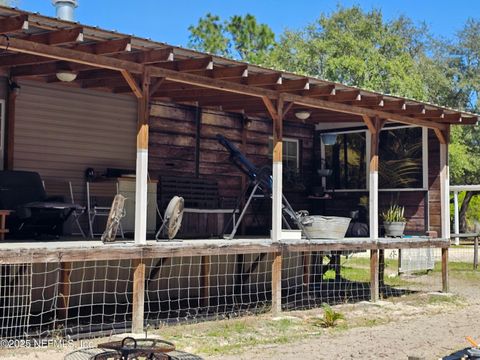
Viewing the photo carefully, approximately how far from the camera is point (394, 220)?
11.7 metres

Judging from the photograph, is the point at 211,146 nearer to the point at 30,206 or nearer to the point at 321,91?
the point at 321,91

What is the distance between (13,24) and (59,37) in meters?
0.55

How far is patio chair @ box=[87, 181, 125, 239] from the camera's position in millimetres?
9516

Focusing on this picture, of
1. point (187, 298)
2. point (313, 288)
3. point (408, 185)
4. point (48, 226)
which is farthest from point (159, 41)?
point (408, 185)

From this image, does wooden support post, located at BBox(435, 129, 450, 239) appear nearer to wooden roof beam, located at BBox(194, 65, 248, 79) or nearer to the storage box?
the storage box

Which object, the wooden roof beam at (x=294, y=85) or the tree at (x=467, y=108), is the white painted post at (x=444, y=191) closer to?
the wooden roof beam at (x=294, y=85)

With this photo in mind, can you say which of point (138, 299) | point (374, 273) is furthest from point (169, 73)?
point (374, 273)

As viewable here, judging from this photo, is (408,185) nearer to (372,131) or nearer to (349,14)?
(372,131)

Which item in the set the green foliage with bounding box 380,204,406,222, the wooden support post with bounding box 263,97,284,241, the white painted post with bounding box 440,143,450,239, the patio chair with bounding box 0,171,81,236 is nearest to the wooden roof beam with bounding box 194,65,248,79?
the wooden support post with bounding box 263,97,284,241

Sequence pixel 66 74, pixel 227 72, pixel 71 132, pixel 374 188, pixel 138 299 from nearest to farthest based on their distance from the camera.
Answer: pixel 138 299
pixel 227 72
pixel 66 74
pixel 71 132
pixel 374 188

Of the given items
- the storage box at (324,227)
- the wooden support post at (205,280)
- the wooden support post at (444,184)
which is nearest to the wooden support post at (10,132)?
the wooden support post at (205,280)

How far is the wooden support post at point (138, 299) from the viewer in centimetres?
736

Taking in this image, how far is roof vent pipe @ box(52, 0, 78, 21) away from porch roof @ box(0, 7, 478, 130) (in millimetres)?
848

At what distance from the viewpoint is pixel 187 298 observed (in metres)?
9.57
